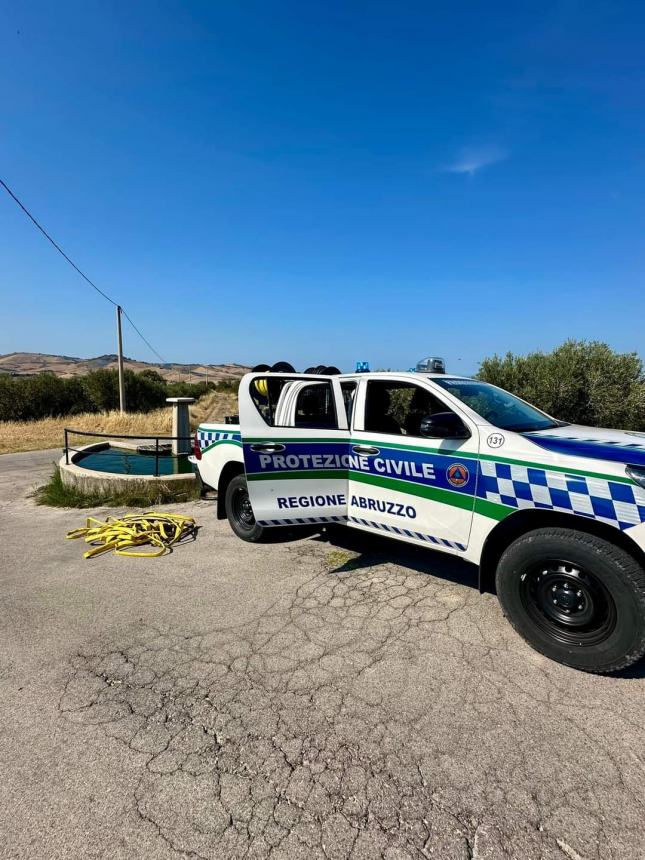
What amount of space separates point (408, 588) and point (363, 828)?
218 cm

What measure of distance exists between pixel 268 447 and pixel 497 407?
6.96 feet

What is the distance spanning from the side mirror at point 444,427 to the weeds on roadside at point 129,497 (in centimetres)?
491

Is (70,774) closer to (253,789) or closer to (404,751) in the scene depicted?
(253,789)

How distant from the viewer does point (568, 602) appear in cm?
275

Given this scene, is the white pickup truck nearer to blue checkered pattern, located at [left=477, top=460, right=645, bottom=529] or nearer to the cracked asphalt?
blue checkered pattern, located at [left=477, top=460, right=645, bottom=529]

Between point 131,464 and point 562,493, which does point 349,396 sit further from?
point 131,464

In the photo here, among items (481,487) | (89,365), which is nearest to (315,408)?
(481,487)

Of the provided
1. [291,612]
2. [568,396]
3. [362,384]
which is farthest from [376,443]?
[568,396]

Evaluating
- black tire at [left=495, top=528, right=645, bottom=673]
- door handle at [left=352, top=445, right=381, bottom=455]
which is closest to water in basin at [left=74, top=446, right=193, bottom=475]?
door handle at [left=352, top=445, right=381, bottom=455]

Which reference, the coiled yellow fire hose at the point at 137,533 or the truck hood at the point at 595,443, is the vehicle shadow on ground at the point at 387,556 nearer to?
the coiled yellow fire hose at the point at 137,533

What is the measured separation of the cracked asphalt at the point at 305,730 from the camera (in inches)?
69.3

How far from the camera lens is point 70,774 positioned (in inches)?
80.1

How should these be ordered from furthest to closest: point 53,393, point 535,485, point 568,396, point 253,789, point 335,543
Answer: point 53,393 → point 568,396 → point 335,543 → point 535,485 → point 253,789

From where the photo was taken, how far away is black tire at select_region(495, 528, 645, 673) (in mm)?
2490
